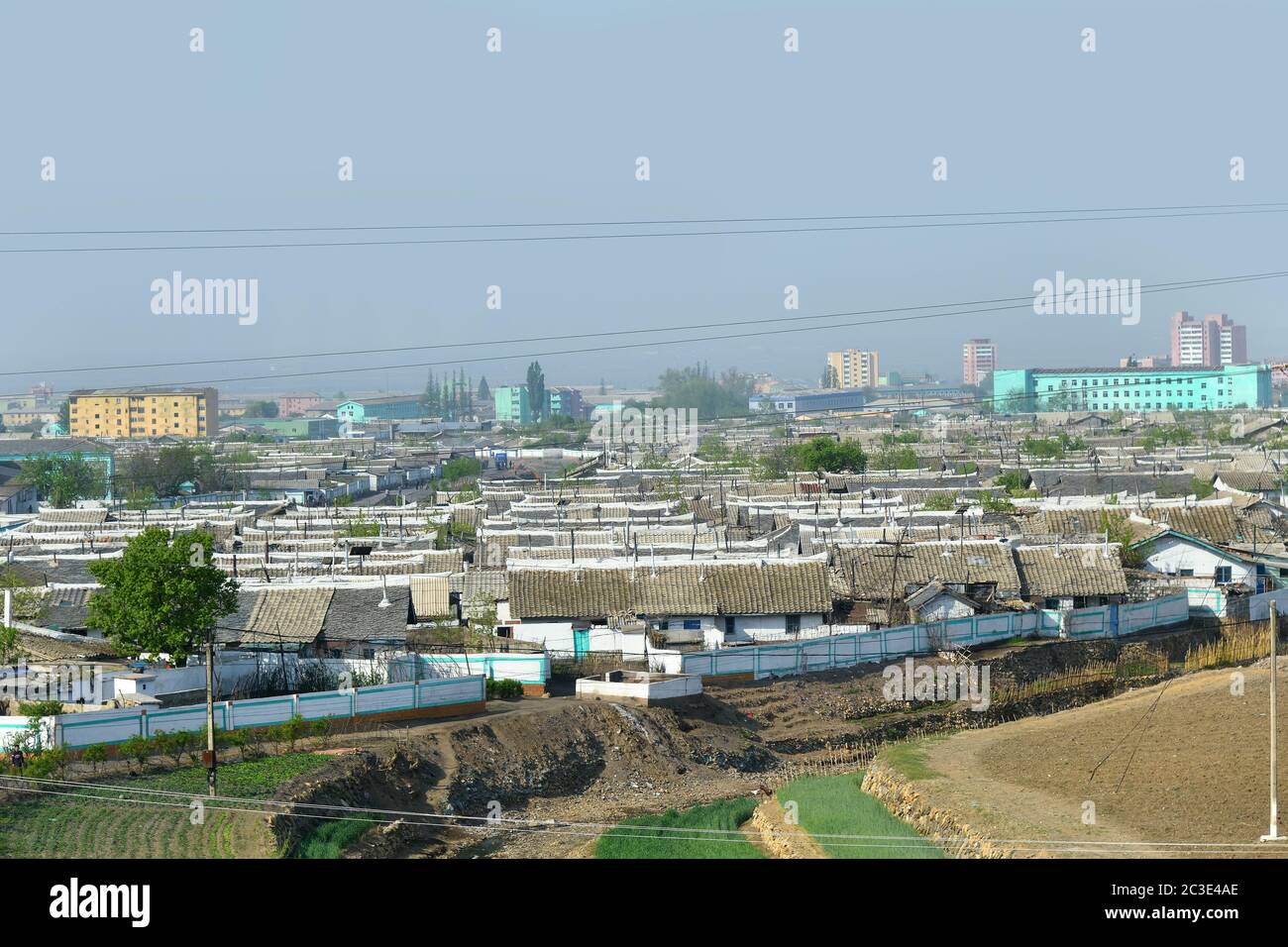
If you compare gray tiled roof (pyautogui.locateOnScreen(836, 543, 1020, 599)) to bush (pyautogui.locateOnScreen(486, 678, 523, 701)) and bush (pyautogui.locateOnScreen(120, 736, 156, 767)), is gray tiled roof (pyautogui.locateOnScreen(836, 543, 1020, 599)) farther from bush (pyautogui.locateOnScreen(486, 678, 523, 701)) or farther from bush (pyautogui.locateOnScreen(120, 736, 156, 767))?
bush (pyautogui.locateOnScreen(120, 736, 156, 767))

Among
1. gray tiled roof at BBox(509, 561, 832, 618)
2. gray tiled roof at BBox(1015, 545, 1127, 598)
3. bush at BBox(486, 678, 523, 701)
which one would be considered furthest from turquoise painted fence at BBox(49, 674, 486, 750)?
gray tiled roof at BBox(1015, 545, 1127, 598)

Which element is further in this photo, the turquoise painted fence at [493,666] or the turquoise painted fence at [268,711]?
the turquoise painted fence at [493,666]

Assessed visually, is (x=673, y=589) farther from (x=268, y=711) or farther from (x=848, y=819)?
(x=848, y=819)

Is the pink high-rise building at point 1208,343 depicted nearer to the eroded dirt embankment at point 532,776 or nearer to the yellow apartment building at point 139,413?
the yellow apartment building at point 139,413

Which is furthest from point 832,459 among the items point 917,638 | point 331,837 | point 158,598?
point 331,837

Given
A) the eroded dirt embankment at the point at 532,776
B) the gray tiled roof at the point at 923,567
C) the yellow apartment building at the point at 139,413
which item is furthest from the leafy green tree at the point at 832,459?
the yellow apartment building at the point at 139,413
